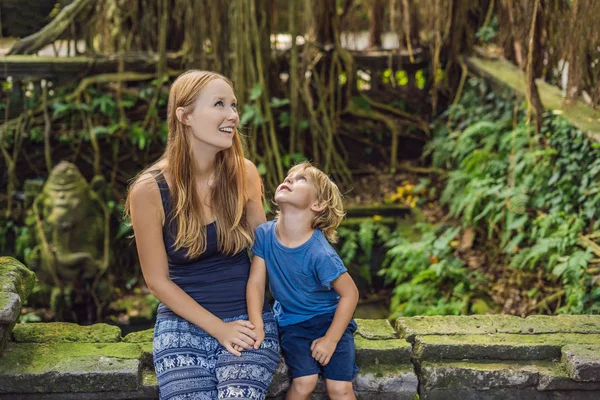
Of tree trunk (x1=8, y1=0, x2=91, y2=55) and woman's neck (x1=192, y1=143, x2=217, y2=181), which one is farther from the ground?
tree trunk (x1=8, y1=0, x2=91, y2=55)

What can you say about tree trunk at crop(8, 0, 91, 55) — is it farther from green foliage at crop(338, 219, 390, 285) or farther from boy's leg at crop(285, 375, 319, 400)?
boy's leg at crop(285, 375, 319, 400)

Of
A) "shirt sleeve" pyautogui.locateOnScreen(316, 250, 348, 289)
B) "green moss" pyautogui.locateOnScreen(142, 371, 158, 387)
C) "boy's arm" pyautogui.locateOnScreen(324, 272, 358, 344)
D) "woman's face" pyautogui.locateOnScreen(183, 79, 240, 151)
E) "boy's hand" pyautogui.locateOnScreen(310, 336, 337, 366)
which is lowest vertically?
"green moss" pyautogui.locateOnScreen(142, 371, 158, 387)

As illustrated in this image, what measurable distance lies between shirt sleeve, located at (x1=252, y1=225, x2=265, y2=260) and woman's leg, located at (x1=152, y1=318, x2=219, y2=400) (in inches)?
15.2

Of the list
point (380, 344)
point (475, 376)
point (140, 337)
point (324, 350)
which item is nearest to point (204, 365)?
point (324, 350)

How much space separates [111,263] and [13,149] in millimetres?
1556

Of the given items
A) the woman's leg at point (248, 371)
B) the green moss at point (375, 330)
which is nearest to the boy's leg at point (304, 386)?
the woman's leg at point (248, 371)

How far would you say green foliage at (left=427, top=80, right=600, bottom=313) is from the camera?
17.2 feet

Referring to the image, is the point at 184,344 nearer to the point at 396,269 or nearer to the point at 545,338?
the point at 545,338

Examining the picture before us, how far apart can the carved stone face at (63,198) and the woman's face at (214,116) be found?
4276 mm

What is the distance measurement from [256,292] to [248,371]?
0.34 metres

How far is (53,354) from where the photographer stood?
3246 millimetres

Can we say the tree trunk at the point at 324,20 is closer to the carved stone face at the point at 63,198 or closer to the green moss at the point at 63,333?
the carved stone face at the point at 63,198

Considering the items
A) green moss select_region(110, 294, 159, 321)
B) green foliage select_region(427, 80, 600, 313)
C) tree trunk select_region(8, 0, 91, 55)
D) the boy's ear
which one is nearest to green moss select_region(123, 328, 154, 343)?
the boy's ear

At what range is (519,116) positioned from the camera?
691 centimetres
